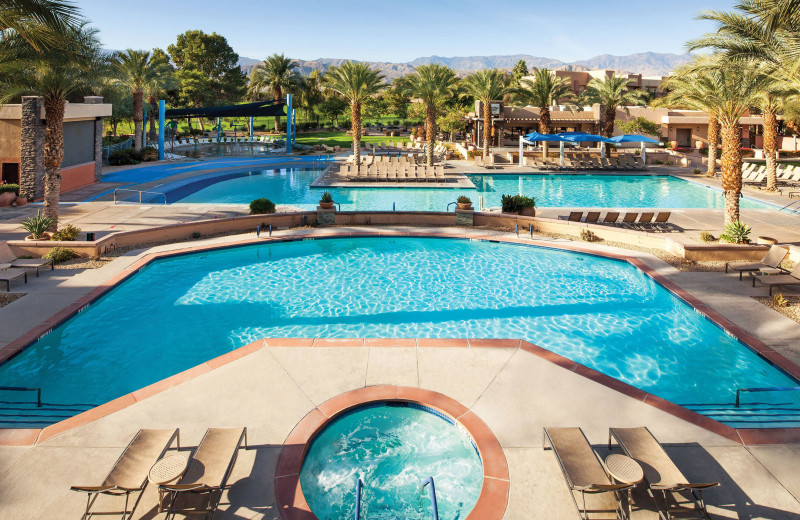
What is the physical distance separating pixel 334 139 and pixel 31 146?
140 ft

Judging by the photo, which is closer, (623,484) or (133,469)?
(623,484)

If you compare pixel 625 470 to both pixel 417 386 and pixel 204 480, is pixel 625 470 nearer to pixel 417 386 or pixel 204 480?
pixel 417 386

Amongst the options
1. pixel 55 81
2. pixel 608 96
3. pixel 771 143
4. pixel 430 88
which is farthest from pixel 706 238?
pixel 608 96

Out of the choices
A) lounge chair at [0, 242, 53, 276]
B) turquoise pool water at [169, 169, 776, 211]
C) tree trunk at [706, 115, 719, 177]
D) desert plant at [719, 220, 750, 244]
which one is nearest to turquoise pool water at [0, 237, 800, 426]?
lounge chair at [0, 242, 53, 276]

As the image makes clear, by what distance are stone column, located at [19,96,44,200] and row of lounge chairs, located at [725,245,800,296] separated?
28068 millimetres

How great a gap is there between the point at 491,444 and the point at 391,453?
139cm

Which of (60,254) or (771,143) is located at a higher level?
(771,143)

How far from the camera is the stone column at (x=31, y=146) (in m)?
24.3

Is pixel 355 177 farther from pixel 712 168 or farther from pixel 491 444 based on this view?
pixel 491 444

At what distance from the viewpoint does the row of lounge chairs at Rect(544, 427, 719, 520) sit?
238 inches

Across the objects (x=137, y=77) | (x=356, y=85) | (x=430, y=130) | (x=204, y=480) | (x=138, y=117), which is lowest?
(x=204, y=480)

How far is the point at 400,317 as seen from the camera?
12.9m

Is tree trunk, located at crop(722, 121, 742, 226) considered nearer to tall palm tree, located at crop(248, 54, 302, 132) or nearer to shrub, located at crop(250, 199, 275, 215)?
shrub, located at crop(250, 199, 275, 215)

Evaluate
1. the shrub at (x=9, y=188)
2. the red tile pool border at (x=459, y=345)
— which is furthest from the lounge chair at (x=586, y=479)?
A: the shrub at (x=9, y=188)
